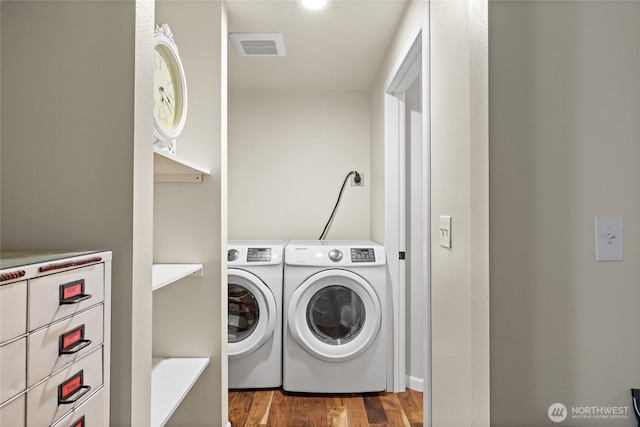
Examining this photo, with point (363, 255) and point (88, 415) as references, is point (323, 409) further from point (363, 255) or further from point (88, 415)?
point (88, 415)

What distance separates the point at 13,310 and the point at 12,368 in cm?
9

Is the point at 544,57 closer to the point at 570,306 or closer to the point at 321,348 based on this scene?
the point at 570,306

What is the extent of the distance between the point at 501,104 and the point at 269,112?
8.81 ft

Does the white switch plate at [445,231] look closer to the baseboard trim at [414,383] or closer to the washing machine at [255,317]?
the washing machine at [255,317]

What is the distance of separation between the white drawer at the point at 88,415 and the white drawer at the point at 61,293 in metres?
0.18

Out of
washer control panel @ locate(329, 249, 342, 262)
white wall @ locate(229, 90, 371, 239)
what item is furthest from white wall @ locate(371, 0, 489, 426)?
white wall @ locate(229, 90, 371, 239)

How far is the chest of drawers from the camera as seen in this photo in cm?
61

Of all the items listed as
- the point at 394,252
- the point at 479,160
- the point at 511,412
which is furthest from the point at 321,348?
the point at 479,160

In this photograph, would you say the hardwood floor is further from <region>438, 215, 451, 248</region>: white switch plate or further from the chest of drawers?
the chest of drawers

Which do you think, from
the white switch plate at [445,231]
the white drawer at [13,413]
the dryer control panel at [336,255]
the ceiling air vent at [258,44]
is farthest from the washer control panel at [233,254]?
the white drawer at [13,413]

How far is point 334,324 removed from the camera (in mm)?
2674

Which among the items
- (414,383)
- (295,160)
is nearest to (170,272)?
(414,383)

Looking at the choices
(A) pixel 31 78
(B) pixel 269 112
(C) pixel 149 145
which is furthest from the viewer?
(B) pixel 269 112

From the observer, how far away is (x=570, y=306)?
986 millimetres
